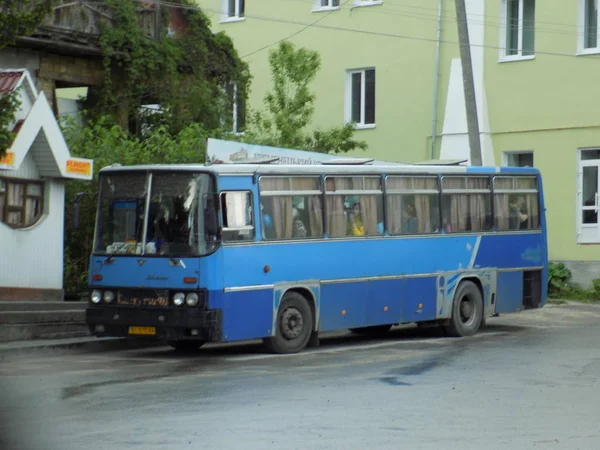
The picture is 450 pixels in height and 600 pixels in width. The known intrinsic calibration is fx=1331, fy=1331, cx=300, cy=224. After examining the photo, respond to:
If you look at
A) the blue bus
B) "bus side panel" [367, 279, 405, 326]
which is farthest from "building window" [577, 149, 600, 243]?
"bus side panel" [367, 279, 405, 326]

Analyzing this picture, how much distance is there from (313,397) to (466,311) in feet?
32.0

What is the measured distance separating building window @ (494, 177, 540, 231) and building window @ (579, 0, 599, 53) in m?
10.2

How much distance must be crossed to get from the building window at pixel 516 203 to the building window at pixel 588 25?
1018cm

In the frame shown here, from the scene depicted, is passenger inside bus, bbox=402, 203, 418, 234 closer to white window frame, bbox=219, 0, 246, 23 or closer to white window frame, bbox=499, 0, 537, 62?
white window frame, bbox=499, 0, 537, 62

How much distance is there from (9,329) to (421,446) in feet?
35.7

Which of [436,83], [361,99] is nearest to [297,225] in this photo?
[436,83]

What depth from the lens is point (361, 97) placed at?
3788 centimetres

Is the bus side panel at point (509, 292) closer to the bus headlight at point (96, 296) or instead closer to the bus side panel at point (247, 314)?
the bus side panel at point (247, 314)

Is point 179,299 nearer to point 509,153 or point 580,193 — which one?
point 580,193

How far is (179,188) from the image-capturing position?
717 inches

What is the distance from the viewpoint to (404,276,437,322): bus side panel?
21.3 metres

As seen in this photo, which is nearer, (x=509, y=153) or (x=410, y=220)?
(x=410, y=220)

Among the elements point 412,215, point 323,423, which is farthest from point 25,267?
point 323,423

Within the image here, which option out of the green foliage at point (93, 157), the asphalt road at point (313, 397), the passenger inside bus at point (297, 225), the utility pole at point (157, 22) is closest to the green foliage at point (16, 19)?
the asphalt road at point (313, 397)
